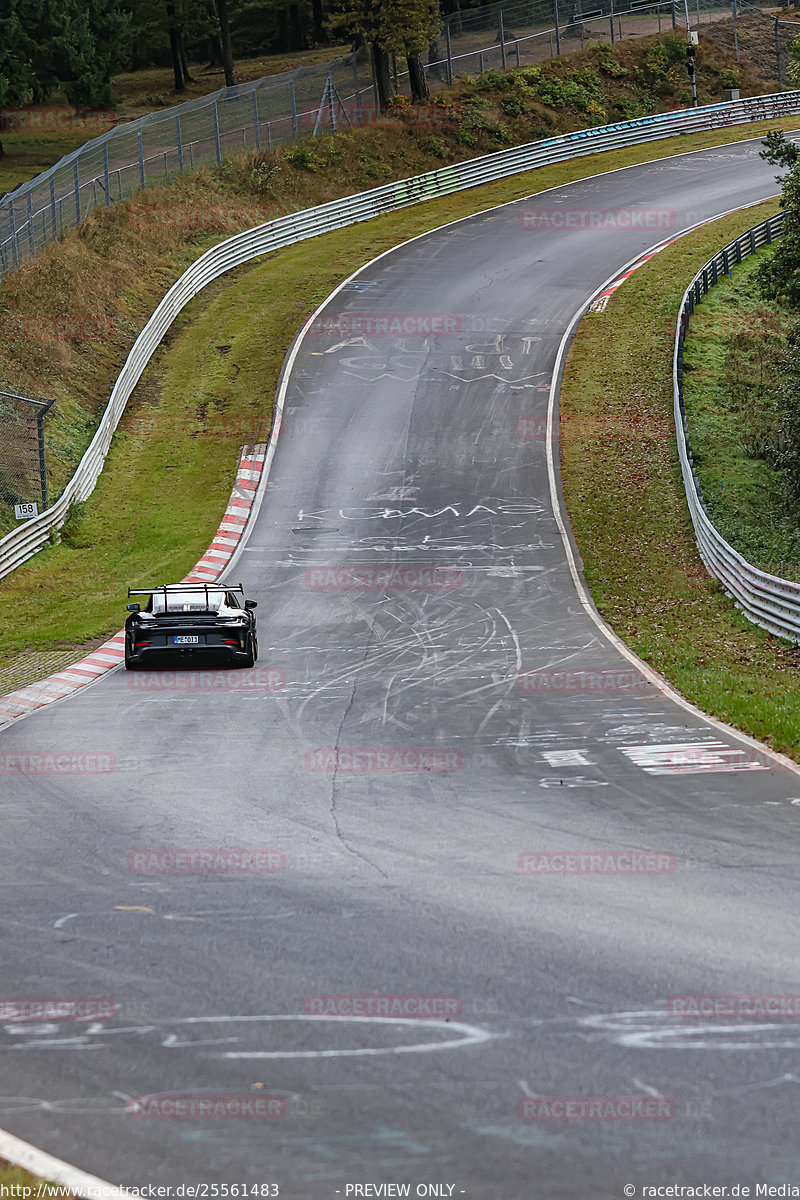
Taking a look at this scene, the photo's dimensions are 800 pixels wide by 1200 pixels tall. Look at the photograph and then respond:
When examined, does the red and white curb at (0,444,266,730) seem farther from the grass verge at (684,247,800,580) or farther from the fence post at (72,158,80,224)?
the fence post at (72,158,80,224)

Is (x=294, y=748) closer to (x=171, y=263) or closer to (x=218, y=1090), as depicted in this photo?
(x=218, y=1090)

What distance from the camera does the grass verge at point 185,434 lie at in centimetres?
2544

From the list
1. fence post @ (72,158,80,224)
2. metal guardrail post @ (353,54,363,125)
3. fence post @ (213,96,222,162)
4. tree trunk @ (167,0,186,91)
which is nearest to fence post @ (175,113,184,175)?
fence post @ (213,96,222,162)

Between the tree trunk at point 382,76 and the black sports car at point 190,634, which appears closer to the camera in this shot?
the black sports car at point 190,634

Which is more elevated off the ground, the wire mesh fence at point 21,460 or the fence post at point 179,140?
the fence post at point 179,140

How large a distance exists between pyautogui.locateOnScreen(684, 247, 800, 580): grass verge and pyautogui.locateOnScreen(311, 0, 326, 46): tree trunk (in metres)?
49.3

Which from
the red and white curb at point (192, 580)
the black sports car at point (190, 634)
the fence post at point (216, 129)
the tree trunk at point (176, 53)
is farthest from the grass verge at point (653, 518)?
the tree trunk at point (176, 53)

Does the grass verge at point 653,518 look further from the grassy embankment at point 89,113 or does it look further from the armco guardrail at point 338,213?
the grassy embankment at point 89,113

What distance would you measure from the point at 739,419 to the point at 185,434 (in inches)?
688

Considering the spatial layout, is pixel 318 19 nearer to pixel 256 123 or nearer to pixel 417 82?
pixel 417 82

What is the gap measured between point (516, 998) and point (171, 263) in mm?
44094

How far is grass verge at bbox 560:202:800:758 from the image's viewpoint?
17.7 meters

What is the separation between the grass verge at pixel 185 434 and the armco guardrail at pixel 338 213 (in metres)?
0.52

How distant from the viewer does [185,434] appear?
3722cm
